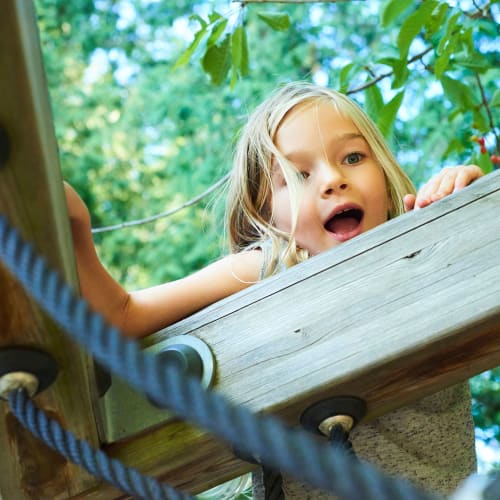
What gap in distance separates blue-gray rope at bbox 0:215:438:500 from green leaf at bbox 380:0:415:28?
44.9 inches

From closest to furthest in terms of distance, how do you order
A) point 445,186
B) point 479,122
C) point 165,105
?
→ point 445,186, point 479,122, point 165,105

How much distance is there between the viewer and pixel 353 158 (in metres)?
1.29

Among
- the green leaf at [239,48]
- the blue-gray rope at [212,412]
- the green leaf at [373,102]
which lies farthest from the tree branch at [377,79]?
the blue-gray rope at [212,412]

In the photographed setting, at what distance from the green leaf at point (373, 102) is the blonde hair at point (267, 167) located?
0.27 m

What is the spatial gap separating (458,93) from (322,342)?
0.94m

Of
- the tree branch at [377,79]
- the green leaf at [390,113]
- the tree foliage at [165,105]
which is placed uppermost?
the tree foliage at [165,105]

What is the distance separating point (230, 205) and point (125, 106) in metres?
5.37

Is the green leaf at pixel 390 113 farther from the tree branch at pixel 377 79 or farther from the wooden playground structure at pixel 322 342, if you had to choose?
the wooden playground structure at pixel 322 342

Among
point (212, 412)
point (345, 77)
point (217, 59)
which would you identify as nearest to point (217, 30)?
point (217, 59)

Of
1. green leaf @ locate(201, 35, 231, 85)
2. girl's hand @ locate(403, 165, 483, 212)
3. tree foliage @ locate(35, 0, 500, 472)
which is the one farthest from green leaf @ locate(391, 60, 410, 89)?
tree foliage @ locate(35, 0, 500, 472)

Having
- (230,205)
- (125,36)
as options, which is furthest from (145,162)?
(230,205)

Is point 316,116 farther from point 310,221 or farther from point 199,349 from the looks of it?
point 199,349

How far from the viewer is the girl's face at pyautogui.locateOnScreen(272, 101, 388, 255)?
1237 mm

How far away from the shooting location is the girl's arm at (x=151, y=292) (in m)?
0.93
